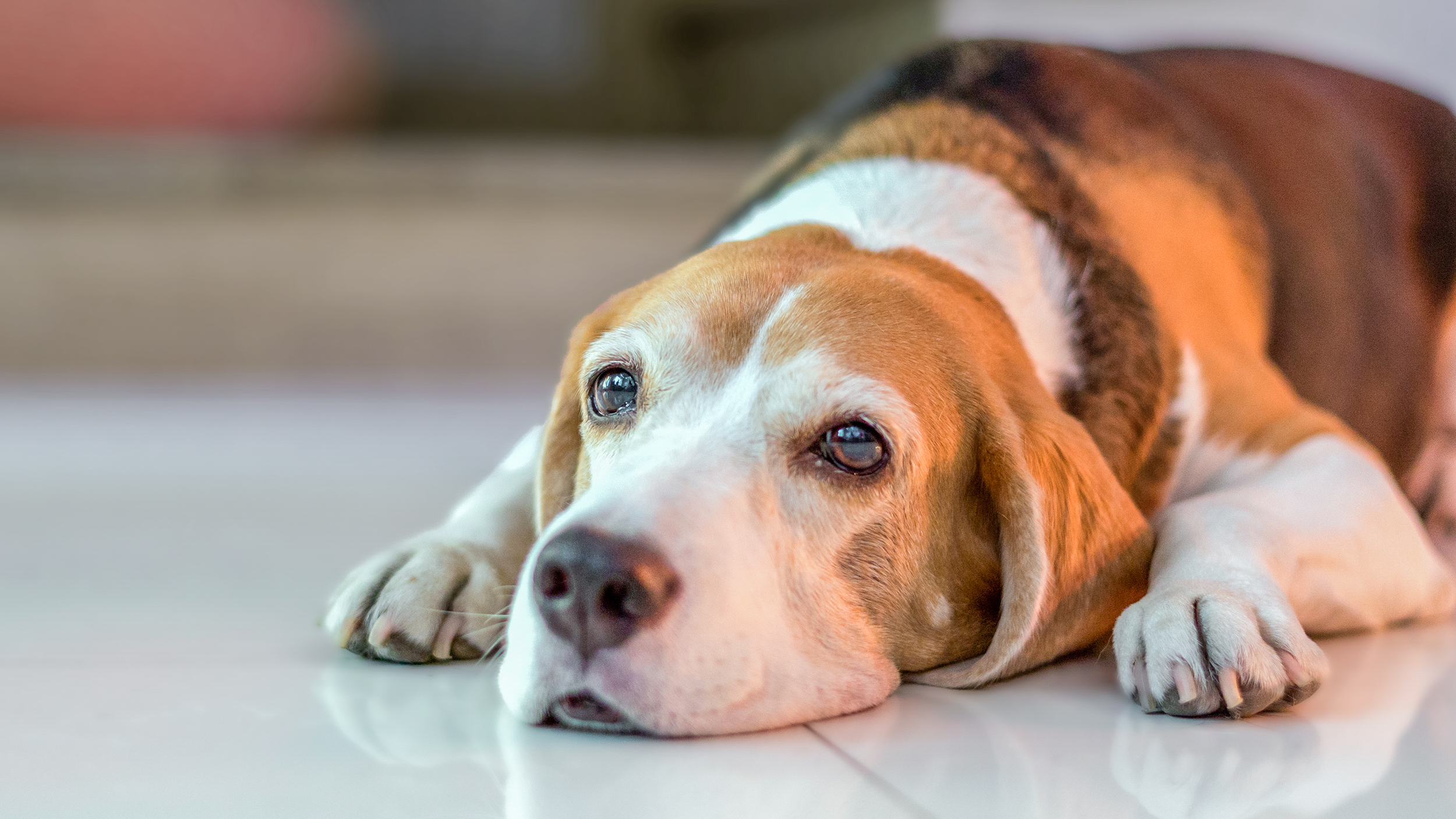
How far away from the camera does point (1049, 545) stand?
177 centimetres

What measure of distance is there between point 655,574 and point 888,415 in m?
0.41

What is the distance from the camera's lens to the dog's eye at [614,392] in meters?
1.85

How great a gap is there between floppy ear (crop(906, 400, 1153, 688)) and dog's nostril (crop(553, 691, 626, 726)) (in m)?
0.50

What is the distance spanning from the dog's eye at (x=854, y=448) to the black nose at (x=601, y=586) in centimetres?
32

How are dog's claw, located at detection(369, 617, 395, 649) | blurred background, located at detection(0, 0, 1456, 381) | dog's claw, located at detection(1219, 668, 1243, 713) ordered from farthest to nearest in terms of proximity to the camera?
blurred background, located at detection(0, 0, 1456, 381) < dog's claw, located at detection(369, 617, 395, 649) < dog's claw, located at detection(1219, 668, 1243, 713)

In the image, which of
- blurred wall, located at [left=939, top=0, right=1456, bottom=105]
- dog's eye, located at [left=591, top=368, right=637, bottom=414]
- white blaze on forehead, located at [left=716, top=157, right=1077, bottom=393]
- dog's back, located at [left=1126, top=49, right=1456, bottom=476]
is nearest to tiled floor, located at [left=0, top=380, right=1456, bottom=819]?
dog's eye, located at [left=591, top=368, right=637, bottom=414]

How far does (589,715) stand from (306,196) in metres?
5.27

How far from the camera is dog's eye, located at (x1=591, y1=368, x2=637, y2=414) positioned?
1.85 m

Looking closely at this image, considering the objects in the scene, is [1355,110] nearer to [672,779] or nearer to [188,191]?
[672,779]

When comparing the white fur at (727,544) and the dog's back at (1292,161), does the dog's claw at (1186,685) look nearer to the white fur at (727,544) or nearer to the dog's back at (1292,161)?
the white fur at (727,544)

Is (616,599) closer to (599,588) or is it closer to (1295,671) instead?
(599,588)

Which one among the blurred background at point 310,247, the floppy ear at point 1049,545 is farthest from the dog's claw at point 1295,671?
the blurred background at point 310,247

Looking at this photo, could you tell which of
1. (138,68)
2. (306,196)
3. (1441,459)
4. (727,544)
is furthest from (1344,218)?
(138,68)

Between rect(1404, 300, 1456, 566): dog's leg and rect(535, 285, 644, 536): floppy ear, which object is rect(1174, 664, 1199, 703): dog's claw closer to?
rect(535, 285, 644, 536): floppy ear
